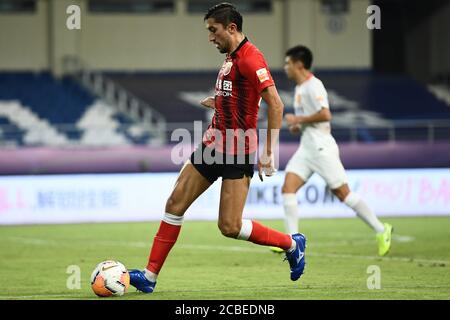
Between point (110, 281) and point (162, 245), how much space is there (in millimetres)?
543

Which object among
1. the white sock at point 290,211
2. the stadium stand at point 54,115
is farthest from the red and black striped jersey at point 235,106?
the stadium stand at point 54,115

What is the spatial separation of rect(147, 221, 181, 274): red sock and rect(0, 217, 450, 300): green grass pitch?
0.85ft

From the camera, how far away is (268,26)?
105 feet

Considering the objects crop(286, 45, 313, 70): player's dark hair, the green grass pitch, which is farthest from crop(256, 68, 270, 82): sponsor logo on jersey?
crop(286, 45, 313, 70): player's dark hair

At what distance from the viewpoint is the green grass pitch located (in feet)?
28.6

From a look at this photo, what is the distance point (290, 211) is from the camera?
11875mm

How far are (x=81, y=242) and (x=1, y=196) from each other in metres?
3.41

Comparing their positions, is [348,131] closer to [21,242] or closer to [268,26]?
[268,26]

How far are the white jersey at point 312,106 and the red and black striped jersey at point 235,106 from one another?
347cm

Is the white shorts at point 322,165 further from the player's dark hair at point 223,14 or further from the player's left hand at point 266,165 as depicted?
the player's dark hair at point 223,14

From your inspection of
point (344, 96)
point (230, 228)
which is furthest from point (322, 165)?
point (344, 96)

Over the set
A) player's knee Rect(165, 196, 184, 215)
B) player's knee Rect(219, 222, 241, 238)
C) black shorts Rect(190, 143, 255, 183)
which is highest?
black shorts Rect(190, 143, 255, 183)
